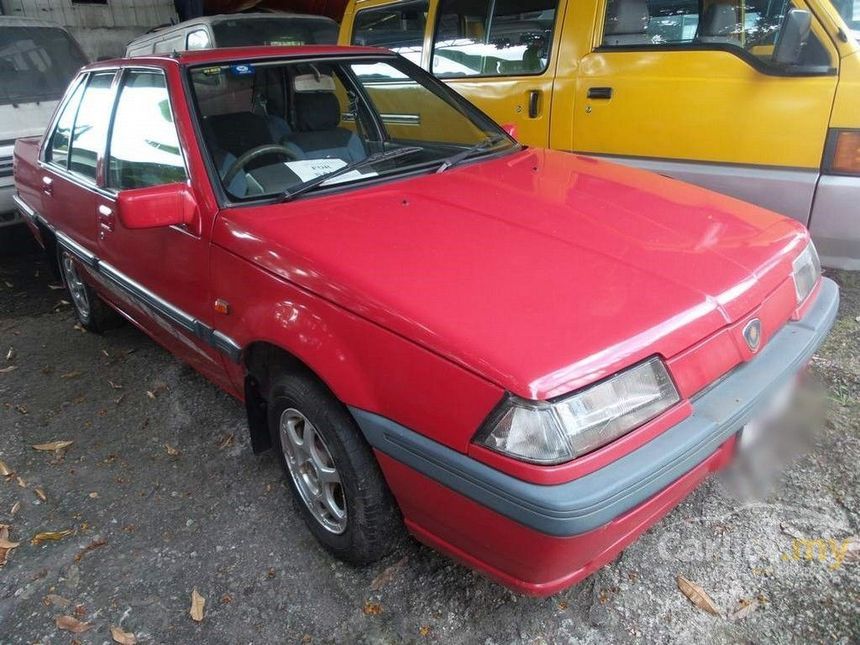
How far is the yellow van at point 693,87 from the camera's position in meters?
3.13

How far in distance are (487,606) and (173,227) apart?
5.67 feet

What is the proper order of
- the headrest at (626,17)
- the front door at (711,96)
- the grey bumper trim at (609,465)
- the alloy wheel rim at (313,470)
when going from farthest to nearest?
the headrest at (626,17) → the front door at (711,96) → the alloy wheel rim at (313,470) → the grey bumper trim at (609,465)

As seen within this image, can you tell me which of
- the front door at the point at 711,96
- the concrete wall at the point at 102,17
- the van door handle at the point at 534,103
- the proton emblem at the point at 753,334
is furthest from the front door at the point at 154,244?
the concrete wall at the point at 102,17

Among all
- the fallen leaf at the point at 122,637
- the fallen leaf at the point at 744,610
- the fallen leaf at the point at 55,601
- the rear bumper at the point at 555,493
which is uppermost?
the rear bumper at the point at 555,493

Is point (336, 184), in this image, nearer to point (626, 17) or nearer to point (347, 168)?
point (347, 168)

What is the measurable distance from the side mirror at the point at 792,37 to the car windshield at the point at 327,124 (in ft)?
4.48

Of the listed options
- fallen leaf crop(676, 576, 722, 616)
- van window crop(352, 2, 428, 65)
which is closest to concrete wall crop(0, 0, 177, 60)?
van window crop(352, 2, 428, 65)

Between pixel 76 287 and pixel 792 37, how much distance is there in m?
4.11

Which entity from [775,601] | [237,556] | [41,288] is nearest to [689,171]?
[775,601]

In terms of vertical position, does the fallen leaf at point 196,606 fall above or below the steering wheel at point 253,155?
below

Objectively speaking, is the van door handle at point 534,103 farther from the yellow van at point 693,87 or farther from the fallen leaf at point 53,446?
the fallen leaf at point 53,446

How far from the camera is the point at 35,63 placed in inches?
246

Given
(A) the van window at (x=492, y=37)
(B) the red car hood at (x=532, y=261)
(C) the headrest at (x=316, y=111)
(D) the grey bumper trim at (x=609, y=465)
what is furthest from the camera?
(A) the van window at (x=492, y=37)

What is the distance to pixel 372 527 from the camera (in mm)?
1941
